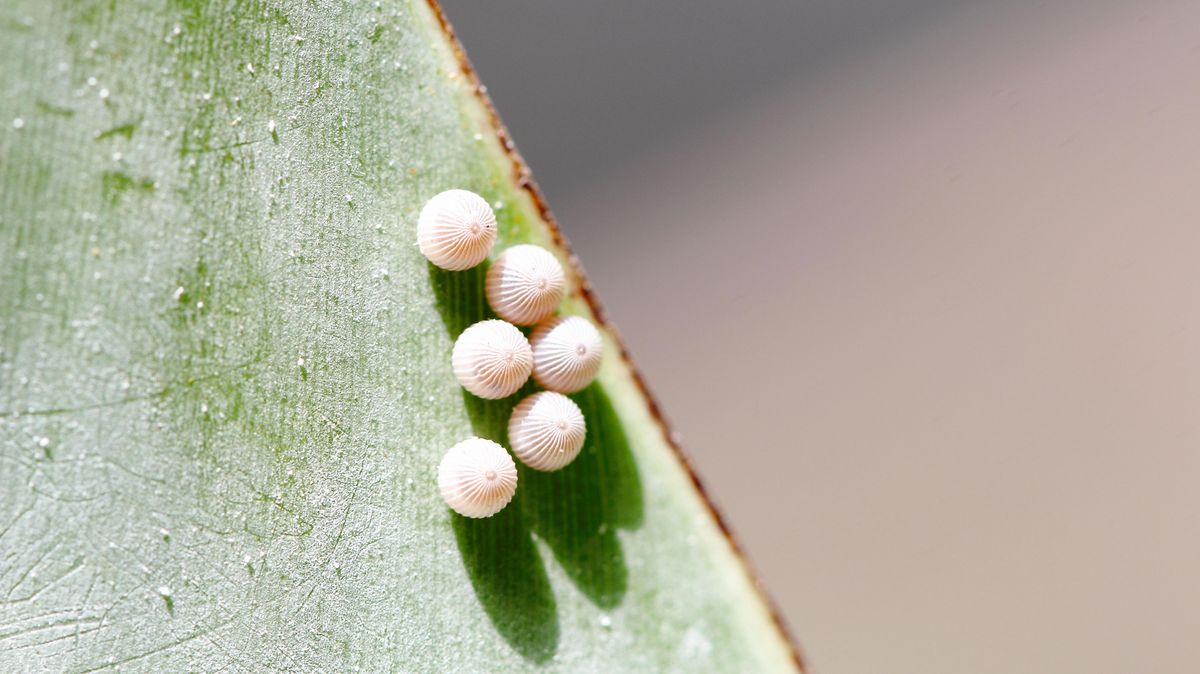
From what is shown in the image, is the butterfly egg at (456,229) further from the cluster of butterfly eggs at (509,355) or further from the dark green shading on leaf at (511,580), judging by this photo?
the dark green shading on leaf at (511,580)

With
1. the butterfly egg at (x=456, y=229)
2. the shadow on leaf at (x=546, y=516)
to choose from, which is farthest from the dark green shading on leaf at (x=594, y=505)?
the butterfly egg at (x=456, y=229)

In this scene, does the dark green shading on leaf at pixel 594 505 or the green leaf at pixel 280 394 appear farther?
the dark green shading on leaf at pixel 594 505

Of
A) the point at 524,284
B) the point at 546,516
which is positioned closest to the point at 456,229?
the point at 524,284

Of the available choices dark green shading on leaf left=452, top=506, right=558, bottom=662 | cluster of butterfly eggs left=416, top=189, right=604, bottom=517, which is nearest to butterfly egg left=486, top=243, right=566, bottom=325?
cluster of butterfly eggs left=416, top=189, right=604, bottom=517

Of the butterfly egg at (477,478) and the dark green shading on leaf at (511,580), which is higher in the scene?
the butterfly egg at (477,478)

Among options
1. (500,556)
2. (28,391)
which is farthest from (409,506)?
(28,391)

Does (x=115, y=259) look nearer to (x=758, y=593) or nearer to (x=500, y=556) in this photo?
(x=500, y=556)

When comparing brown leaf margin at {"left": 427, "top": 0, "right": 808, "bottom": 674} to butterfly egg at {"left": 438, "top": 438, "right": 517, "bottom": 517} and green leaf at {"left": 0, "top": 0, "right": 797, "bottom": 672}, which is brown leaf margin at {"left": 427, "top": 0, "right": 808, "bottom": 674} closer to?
green leaf at {"left": 0, "top": 0, "right": 797, "bottom": 672}
